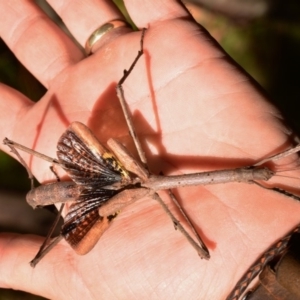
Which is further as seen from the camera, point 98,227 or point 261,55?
point 261,55

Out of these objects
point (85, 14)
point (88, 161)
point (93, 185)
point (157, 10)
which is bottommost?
point (93, 185)

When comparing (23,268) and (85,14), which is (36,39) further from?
(23,268)

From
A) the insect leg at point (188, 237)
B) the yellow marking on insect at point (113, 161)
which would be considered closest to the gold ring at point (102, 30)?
the yellow marking on insect at point (113, 161)

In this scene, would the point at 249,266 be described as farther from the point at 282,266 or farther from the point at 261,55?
the point at 261,55

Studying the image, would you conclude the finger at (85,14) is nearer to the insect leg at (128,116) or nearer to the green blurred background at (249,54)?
the insect leg at (128,116)

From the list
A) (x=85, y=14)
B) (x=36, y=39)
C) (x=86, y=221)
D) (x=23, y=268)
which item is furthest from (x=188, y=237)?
(x=36, y=39)

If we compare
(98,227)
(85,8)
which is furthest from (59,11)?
(98,227)

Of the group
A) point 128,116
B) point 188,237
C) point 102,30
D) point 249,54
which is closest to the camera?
point 188,237
